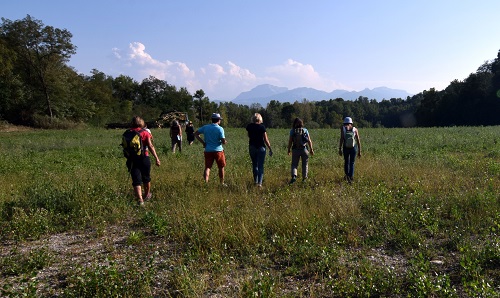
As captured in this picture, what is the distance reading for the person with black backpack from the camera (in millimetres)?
7039

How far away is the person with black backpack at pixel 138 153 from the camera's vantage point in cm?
704

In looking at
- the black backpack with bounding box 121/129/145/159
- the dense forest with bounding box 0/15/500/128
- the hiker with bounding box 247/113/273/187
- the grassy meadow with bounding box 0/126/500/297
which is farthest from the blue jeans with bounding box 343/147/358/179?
the dense forest with bounding box 0/15/500/128

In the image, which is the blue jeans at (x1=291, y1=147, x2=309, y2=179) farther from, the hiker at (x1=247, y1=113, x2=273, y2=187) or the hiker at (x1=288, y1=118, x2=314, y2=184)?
the hiker at (x1=247, y1=113, x2=273, y2=187)

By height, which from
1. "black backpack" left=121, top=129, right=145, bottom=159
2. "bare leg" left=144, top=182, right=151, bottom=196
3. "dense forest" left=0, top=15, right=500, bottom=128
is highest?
"dense forest" left=0, top=15, right=500, bottom=128

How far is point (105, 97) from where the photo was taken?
197 ft

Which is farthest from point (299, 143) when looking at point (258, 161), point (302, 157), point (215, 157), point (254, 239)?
point (254, 239)

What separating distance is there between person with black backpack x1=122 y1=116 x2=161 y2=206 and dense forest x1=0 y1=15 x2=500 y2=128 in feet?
128

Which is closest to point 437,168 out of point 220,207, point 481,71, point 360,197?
point 360,197

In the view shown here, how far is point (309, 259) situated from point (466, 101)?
81341 mm

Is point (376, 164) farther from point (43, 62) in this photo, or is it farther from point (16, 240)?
point (43, 62)

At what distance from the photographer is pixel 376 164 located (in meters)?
10.8

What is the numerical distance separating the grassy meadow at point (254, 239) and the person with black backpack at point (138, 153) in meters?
0.39

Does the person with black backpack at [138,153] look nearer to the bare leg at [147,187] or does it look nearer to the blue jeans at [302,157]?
the bare leg at [147,187]

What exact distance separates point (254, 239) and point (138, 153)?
3.43 m
